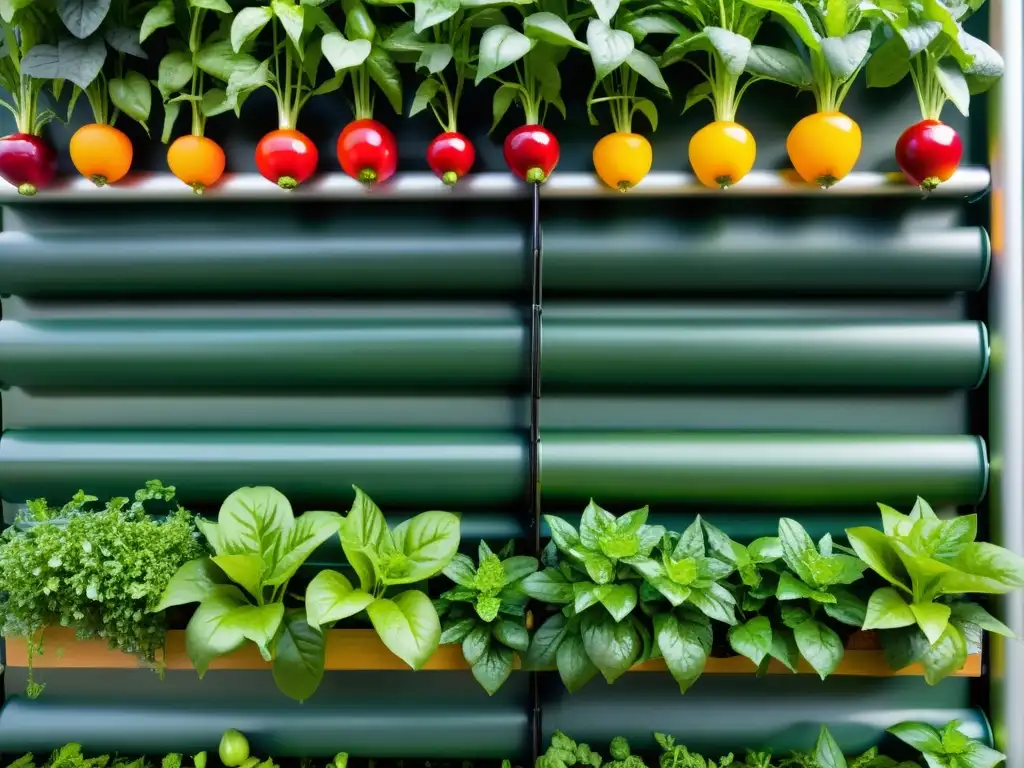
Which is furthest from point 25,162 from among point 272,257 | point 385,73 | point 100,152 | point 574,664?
point 574,664

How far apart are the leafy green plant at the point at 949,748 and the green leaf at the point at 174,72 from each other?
1880mm

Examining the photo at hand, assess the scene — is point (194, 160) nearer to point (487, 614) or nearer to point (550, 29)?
point (550, 29)

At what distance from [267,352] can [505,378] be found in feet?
1.59

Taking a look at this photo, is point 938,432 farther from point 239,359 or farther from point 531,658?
point 239,359

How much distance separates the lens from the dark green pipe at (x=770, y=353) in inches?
48.1

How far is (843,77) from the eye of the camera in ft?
3.69

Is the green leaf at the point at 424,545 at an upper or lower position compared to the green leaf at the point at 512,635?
upper

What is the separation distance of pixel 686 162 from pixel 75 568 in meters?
1.39

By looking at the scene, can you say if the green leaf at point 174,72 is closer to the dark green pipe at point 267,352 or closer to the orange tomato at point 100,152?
the orange tomato at point 100,152

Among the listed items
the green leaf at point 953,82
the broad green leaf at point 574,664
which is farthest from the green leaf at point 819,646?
the green leaf at point 953,82

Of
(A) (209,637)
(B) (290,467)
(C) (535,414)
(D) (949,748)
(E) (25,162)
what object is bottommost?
(D) (949,748)

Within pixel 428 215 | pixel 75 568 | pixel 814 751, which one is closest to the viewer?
pixel 75 568

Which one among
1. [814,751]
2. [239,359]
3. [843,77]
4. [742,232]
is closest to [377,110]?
[239,359]

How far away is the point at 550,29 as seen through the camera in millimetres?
1099
